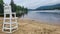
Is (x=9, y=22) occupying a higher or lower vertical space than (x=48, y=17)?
higher

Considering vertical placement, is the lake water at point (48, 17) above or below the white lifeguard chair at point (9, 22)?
below

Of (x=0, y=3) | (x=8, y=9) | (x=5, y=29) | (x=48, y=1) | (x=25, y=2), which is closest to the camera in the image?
(x=8, y=9)

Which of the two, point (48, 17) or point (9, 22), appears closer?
point (9, 22)

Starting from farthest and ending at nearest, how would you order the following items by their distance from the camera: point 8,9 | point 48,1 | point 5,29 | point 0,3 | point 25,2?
point 48,1
point 25,2
point 0,3
point 5,29
point 8,9

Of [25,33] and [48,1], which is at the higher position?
[48,1]

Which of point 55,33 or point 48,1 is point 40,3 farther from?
point 55,33

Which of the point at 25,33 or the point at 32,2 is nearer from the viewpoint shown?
the point at 25,33

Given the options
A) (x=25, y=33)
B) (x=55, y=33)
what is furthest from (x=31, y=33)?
(x=55, y=33)

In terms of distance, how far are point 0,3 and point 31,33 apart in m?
10.4

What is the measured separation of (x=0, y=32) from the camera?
4.23 meters

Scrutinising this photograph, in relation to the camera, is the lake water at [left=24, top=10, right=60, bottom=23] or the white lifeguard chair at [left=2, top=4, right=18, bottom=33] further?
the lake water at [left=24, top=10, right=60, bottom=23]

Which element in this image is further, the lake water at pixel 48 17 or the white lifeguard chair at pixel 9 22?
the lake water at pixel 48 17

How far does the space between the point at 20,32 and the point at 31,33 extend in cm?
39

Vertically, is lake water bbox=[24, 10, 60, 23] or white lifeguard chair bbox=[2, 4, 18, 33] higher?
white lifeguard chair bbox=[2, 4, 18, 33]
